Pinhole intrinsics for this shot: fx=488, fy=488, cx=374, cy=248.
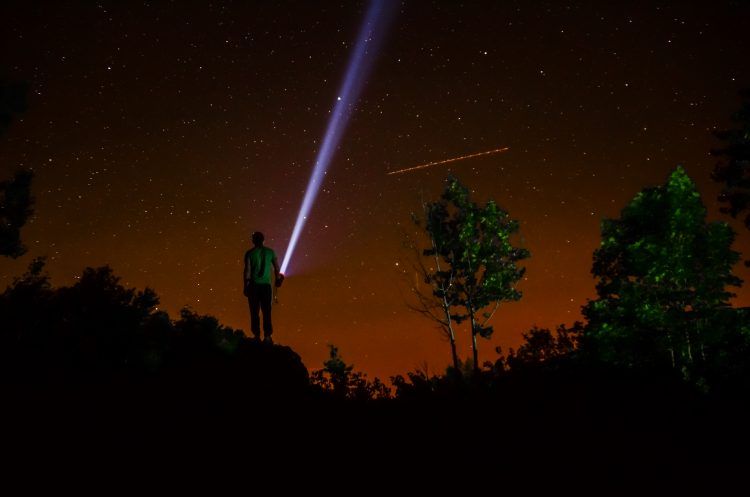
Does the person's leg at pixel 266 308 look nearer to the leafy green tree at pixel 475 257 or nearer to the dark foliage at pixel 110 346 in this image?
the dark foliage at pixel 110 346

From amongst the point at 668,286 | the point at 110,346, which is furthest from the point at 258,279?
the point at 668,286

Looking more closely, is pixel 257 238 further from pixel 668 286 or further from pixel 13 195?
pixel 668 286

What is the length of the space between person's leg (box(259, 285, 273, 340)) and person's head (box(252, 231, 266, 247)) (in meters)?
0.88

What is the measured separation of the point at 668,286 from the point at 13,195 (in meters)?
19.8

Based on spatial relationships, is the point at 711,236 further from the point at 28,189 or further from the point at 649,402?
the point at 28,189

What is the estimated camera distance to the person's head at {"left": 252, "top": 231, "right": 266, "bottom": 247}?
9.91m

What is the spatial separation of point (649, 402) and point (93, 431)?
14.1m

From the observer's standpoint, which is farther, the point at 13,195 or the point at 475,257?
the point at 475,257

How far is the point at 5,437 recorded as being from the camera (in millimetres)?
5078

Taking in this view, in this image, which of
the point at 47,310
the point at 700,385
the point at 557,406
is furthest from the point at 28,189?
the point at 700,385

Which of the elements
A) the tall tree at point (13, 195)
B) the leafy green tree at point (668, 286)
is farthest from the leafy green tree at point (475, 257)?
the tall tree at point (13, 195)

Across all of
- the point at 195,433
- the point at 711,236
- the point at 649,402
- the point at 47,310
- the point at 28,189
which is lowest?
the point at 649,402

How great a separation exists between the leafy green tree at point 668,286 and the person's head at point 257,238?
41.8 feet

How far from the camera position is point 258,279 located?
32.1 ft
